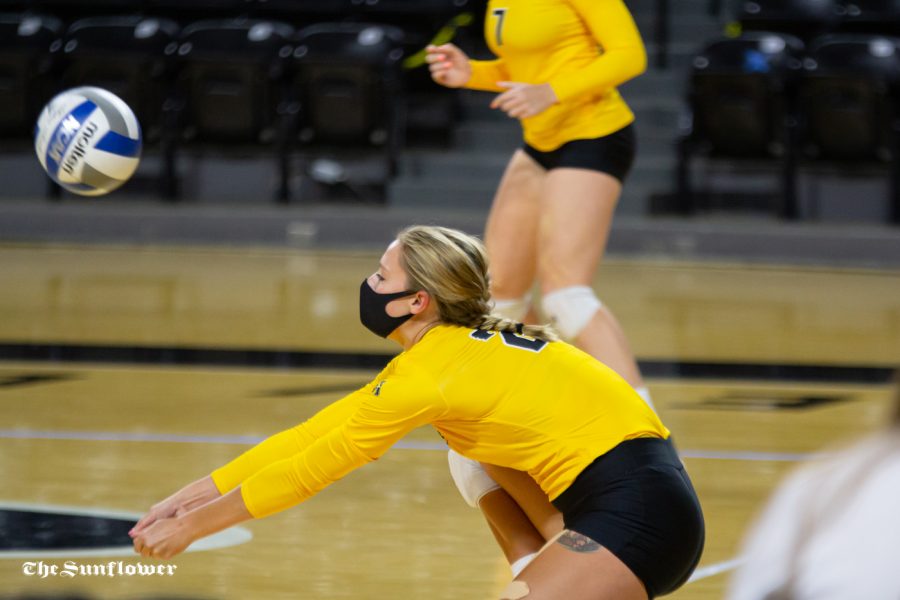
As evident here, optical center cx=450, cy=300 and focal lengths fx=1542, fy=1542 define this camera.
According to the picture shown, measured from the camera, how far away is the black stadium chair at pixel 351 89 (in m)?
10.8

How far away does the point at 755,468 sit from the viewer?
4.61 m

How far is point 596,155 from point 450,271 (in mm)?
1593

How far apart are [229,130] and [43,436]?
6.36 m

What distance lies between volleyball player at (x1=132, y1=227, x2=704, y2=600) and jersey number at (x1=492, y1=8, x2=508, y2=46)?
172 centimetres

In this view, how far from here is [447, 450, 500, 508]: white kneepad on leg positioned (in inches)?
121

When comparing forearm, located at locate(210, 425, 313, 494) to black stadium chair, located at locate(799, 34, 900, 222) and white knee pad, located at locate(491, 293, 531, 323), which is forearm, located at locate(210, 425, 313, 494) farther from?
black stadium chair, located at locate(799, 34, 900, 222)

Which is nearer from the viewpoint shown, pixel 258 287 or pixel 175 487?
pixel 175 487

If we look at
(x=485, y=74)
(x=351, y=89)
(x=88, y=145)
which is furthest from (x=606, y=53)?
(x=351, y=89)

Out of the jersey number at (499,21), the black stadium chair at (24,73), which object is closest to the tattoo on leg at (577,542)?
the jersey number at (499,21)

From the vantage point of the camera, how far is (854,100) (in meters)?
10.1

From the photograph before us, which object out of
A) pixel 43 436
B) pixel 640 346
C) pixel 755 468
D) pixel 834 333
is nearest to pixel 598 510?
pixel 755 468

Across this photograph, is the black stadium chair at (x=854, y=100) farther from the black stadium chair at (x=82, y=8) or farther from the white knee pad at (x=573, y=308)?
the white knee pad at (x=573, y=308)

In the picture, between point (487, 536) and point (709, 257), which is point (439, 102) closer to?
point (709, 257)

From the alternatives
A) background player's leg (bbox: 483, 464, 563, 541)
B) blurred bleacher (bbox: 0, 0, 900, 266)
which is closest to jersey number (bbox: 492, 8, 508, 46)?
background player's leg (bbox: 483, 464, 563, 541)
